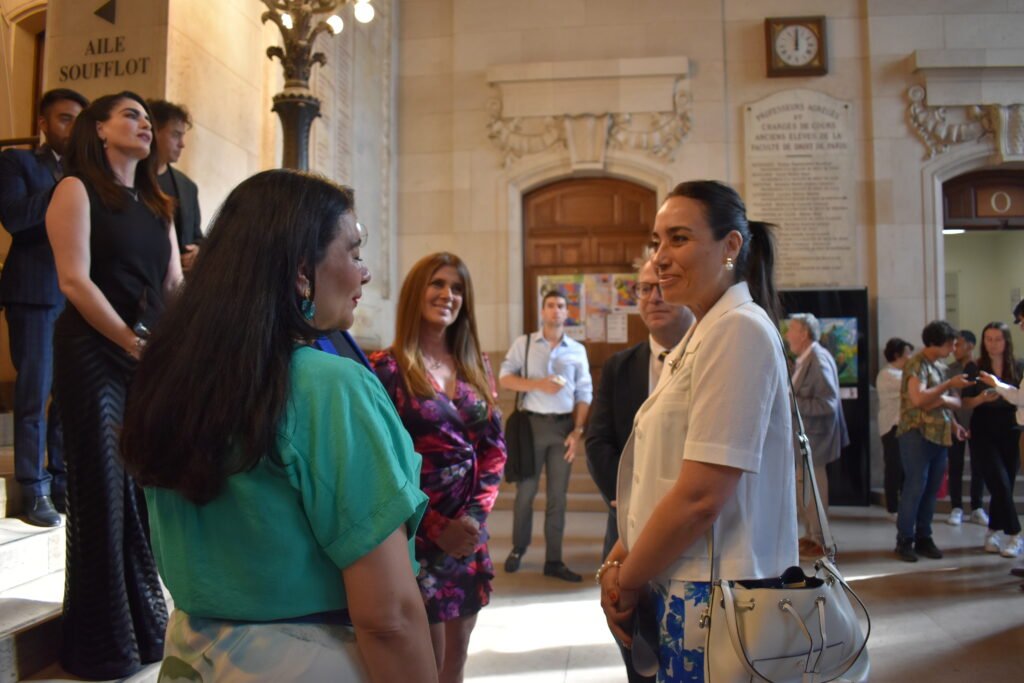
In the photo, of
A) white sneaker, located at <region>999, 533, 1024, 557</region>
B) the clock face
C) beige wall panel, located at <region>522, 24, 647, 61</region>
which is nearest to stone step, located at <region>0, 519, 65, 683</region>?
white sneaker, located at <region>999, 533, 1024, 557</region>

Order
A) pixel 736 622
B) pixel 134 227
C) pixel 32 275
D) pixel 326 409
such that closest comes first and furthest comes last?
pixel 326 409, pixel 736 622, pixel 134 227, pixel 32 275

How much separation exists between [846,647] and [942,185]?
29.4ft

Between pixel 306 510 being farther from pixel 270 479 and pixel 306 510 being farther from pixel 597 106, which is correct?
pixel 597 106

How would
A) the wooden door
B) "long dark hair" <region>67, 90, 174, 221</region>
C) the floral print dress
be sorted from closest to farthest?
the floral print dress → "long dark hair" <region>67, 90, 174, 221</region> → the wooden door

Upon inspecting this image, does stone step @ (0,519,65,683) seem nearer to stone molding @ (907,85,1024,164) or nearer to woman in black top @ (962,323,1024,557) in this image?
woman in black top @ (962,323,1024,557)

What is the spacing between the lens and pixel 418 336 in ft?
7.54

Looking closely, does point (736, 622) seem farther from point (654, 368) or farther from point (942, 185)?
point (942, 185)

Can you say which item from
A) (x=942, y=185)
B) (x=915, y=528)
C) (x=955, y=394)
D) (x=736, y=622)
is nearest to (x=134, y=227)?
(x=736, y=622)

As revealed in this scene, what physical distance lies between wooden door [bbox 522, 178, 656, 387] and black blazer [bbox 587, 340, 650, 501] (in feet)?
21.0

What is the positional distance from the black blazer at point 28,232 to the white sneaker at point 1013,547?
19.3 ft

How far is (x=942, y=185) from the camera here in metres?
8.90

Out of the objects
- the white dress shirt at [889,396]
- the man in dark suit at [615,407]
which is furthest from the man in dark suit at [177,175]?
the white dress shirt at [889,396]

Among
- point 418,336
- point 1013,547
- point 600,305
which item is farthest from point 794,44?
point 418,336

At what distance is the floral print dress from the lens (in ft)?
6.88
